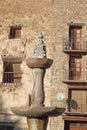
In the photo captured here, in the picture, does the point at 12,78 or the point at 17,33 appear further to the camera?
the point at 17,33

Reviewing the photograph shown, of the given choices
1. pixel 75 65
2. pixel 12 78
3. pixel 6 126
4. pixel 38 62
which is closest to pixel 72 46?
pixel 75 65

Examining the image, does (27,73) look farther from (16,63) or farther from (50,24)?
(50,24)

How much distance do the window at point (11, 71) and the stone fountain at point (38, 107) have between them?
16.9 metres

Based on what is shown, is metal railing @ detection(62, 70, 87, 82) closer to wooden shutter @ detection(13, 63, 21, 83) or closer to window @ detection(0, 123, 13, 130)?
wooden shutter @ detection(13, 63, 21, 83)

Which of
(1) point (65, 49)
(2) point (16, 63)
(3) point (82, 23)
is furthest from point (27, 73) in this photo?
(3) point (82, 23)

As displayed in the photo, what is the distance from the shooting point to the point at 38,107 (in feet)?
36.2

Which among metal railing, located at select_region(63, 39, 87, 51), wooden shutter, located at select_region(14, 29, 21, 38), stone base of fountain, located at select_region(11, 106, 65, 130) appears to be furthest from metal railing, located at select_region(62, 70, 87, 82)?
stone base of fountain, located at select_region(11, 106, 65, 130)

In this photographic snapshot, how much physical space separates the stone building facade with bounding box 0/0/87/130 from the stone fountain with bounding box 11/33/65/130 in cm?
1584

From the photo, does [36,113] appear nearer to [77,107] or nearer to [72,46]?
[77,107]

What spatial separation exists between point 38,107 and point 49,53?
57.0 ft

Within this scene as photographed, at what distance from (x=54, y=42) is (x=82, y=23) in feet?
7.59

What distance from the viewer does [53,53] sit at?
28.2m

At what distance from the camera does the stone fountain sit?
11.0m

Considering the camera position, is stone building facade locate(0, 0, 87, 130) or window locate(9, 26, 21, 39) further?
window locate(9, 26, 21, 39)
